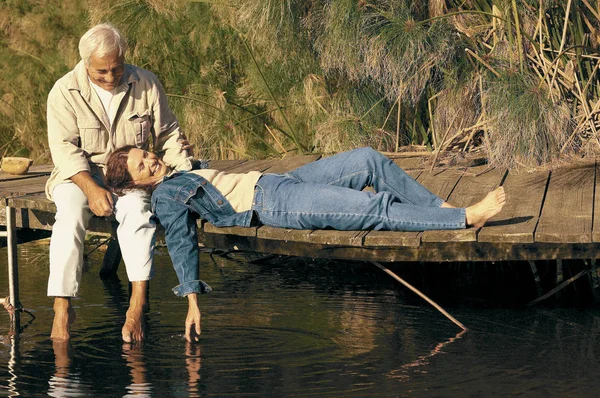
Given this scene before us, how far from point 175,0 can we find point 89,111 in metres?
2.55

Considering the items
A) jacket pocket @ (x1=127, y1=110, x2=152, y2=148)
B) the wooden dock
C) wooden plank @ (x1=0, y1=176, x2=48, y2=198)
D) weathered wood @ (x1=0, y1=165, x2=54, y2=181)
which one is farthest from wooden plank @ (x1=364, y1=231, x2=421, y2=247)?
weathered wood @ (x1=0, y1=165, x2=54, y2=181)

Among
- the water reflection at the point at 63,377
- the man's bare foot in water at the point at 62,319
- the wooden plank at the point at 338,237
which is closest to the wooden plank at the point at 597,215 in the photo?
the wooden plank at the point at 338,237

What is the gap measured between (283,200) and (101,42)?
0.97 metres

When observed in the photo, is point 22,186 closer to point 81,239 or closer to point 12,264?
point 12,264

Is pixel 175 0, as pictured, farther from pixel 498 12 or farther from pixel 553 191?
pixel 553 191

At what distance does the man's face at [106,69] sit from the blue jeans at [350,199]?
742 mm

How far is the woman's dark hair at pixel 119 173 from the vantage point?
16.8ft

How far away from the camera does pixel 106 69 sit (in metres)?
5.18

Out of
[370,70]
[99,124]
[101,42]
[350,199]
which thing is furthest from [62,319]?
[370,70]

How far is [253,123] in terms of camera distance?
317 inches

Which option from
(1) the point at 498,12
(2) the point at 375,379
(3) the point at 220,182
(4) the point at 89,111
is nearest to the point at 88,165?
(4) the point at 89,111

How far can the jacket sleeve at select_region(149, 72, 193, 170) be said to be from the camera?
5473 millimetres

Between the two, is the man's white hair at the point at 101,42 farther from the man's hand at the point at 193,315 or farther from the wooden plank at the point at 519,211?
the wooden plank at the point at 519,211

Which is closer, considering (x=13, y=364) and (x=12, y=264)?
(x=13, y=364)
